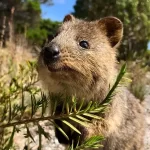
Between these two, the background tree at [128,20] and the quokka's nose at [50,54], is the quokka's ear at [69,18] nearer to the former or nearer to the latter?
the quokka's nose at [50,54]

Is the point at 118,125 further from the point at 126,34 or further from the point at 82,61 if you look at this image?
the point at 126,34

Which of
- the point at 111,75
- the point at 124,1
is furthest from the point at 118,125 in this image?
the point at 124,1

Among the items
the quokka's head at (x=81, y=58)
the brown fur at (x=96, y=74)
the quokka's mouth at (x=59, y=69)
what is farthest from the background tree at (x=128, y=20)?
the quokka's mouth at (x=59, y=69)

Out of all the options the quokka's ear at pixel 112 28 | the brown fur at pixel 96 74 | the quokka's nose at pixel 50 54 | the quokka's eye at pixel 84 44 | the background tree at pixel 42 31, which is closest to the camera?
the quokka's nose at pixel 50 54

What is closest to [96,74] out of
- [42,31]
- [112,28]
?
[112,28]

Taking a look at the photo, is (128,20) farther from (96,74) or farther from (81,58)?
(81,58)

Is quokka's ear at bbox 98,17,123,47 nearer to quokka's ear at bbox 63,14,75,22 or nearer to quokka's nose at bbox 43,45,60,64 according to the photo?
quokka's ear at bbox 63,14,75,22

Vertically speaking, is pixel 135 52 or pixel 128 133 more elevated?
pixel 135 52
